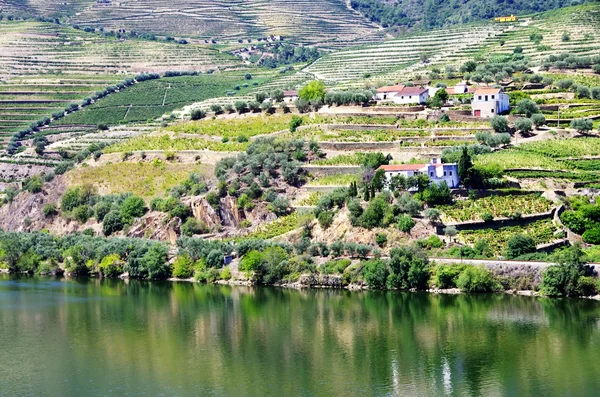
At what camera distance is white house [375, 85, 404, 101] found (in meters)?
94.6

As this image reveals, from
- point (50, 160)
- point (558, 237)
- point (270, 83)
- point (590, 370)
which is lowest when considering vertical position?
point (590, 370)

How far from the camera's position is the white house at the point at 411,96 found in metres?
92.7

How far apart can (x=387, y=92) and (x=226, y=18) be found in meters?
82.9

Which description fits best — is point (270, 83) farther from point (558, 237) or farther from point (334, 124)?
point (558, 237)

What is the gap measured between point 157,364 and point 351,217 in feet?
80.3

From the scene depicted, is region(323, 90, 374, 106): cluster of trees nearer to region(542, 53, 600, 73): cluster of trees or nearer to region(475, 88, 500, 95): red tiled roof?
region(475, 88, 500, 95): red tiled roof

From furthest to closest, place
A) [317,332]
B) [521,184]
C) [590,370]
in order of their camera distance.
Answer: [521,184] → [317,332] → [590,370]

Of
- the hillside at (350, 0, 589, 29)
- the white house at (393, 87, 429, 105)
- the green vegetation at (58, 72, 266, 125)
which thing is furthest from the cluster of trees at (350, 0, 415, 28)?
the white house at (393, 87, 429, 105)

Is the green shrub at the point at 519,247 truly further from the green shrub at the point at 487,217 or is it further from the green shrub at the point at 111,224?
the green shrub at the point at 111,224

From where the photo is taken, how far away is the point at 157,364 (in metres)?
53.5

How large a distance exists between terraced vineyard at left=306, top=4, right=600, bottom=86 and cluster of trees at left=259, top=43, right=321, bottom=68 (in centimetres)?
1503

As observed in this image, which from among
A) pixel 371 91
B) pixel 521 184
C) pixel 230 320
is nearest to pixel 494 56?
pixel 371 91

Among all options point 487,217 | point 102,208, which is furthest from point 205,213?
point 487,217

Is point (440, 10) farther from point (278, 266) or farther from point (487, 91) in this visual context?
point (278, 266)
